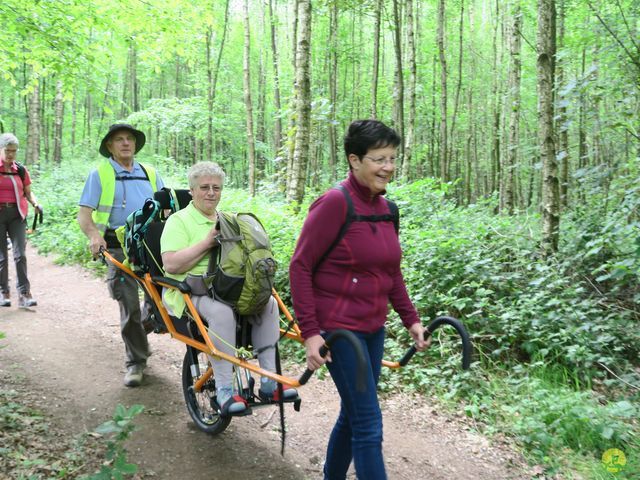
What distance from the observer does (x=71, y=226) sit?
12.0 meters

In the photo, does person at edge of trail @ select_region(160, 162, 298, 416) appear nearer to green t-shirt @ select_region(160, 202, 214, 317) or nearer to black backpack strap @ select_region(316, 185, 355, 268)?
green t-shirt @ select_region(160, 202, 214, 317)

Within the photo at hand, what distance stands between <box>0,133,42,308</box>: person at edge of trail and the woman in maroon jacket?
6.36m

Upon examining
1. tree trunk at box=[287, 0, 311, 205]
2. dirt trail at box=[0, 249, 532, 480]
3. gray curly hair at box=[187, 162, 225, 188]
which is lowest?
dirt trail at box=[0, 249, 532, 480]

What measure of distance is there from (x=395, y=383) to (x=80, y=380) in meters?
3.23

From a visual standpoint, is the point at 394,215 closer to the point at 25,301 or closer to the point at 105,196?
the point at 105,196

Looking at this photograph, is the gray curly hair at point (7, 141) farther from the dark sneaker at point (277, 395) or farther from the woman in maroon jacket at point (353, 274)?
the woman in maroon jacket at point (353, 274)

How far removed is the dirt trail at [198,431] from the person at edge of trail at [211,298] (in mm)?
576

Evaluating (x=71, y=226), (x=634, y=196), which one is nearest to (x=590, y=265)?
(x=634, y=196)

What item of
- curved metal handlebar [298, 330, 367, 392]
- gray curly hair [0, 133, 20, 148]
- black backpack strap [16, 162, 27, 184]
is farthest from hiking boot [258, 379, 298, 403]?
black backpack strap [16, 162, 27, 184]

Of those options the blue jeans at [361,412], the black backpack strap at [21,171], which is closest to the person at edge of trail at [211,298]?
the blue jeans at [361,412]

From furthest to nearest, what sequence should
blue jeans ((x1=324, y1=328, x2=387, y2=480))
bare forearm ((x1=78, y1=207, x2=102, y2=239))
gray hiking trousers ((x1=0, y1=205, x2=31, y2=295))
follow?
gray hiking trousers ((x1=0, y1=205, x2=31, y2=295)) < bare forearm ((x1=78, y1=207, x2=102, y2=239)) < blue jeans ((x1=324, y1=328, x2=387, y2=480))

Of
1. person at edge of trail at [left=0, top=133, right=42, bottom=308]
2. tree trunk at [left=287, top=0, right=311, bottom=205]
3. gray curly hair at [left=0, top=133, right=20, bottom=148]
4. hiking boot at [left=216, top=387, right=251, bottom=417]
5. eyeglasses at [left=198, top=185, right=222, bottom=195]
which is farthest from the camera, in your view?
tree trunk at [left=287, top=0, right=311, bottom=205]

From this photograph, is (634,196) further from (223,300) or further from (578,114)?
(223,300)

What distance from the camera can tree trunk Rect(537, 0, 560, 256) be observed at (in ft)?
21.6
